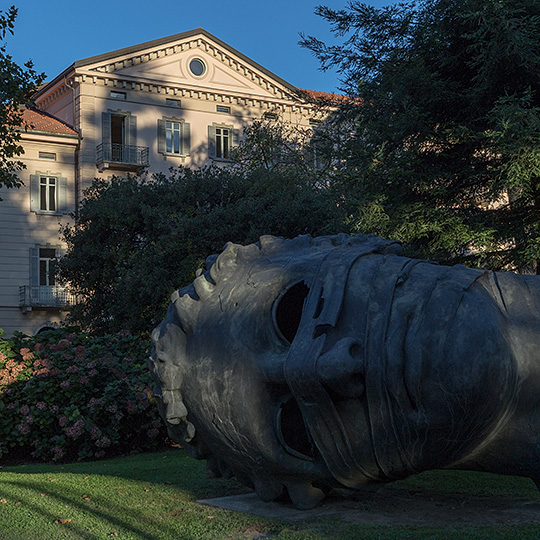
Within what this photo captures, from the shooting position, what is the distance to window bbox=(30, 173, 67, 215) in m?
35.2

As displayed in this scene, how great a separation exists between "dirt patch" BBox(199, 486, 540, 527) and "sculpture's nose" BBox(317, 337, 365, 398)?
113 centimetres

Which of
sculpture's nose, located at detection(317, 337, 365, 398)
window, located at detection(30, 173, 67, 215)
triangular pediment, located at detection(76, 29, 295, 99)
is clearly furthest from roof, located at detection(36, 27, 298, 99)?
sculpture's nose, located at detection(317, 337, 365, 398)

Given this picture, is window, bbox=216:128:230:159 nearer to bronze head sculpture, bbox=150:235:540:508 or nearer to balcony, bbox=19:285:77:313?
balcony, bbox=19:285:77:313

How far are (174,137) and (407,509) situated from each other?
34.3 meters

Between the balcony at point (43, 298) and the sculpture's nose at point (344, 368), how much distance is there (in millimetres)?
31035

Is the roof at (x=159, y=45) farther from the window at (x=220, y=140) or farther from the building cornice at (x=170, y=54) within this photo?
the window at (x=220, y=140)

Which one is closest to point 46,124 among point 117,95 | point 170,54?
point 117,95

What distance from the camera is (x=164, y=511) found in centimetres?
578

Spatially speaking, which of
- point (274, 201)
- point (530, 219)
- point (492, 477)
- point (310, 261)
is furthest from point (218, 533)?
point (274, 201)

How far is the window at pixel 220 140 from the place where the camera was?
3897 cm

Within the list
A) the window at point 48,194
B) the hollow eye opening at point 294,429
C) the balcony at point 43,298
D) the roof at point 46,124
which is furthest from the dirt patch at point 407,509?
the roof at point 46,124

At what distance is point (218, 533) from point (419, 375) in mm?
1739

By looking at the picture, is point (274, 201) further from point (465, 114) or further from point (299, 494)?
point (299, 494)

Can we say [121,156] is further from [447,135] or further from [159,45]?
[447,135]
